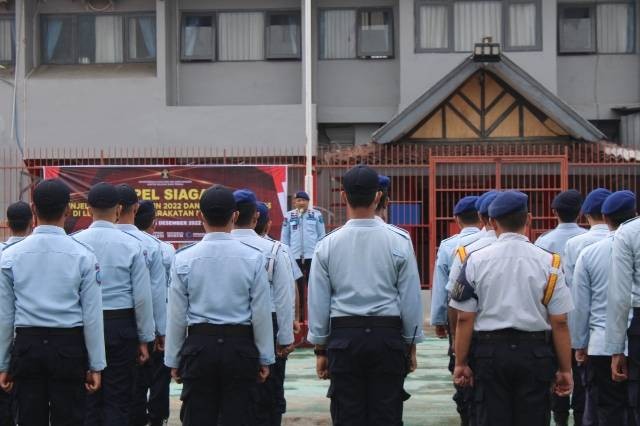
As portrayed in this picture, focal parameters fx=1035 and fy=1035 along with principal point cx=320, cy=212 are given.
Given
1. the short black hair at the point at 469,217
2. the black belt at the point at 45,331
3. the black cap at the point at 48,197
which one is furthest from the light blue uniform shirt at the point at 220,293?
the short black hair at the point at 469,217

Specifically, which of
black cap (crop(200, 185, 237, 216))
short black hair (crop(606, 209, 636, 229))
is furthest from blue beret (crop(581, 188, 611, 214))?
black cap (crop(200, 185, 237, 216))

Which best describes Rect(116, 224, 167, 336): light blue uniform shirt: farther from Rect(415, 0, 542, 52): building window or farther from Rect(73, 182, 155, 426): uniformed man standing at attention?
Rect(415, 0, 542, 52): building window

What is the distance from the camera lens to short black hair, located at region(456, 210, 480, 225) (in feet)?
32.3

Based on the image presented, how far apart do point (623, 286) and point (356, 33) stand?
1654 cm

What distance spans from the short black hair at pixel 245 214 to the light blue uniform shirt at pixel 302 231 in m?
7.83

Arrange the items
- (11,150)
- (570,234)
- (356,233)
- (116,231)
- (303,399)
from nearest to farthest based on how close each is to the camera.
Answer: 1. (356,233)
2. (116,231)
3. (570,234)
4. (303,399)
5. (11,150)

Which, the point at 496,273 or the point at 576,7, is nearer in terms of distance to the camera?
the point at 496,273

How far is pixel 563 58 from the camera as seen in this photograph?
22.5 metres

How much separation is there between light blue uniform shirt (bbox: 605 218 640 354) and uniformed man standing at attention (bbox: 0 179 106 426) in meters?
3.28

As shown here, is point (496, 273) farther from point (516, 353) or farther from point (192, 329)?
point (192, 329)

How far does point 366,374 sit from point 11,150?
674 inches

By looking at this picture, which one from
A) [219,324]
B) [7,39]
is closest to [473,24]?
[7,39]

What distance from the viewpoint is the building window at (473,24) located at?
22.0m

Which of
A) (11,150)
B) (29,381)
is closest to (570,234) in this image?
(29,381)
